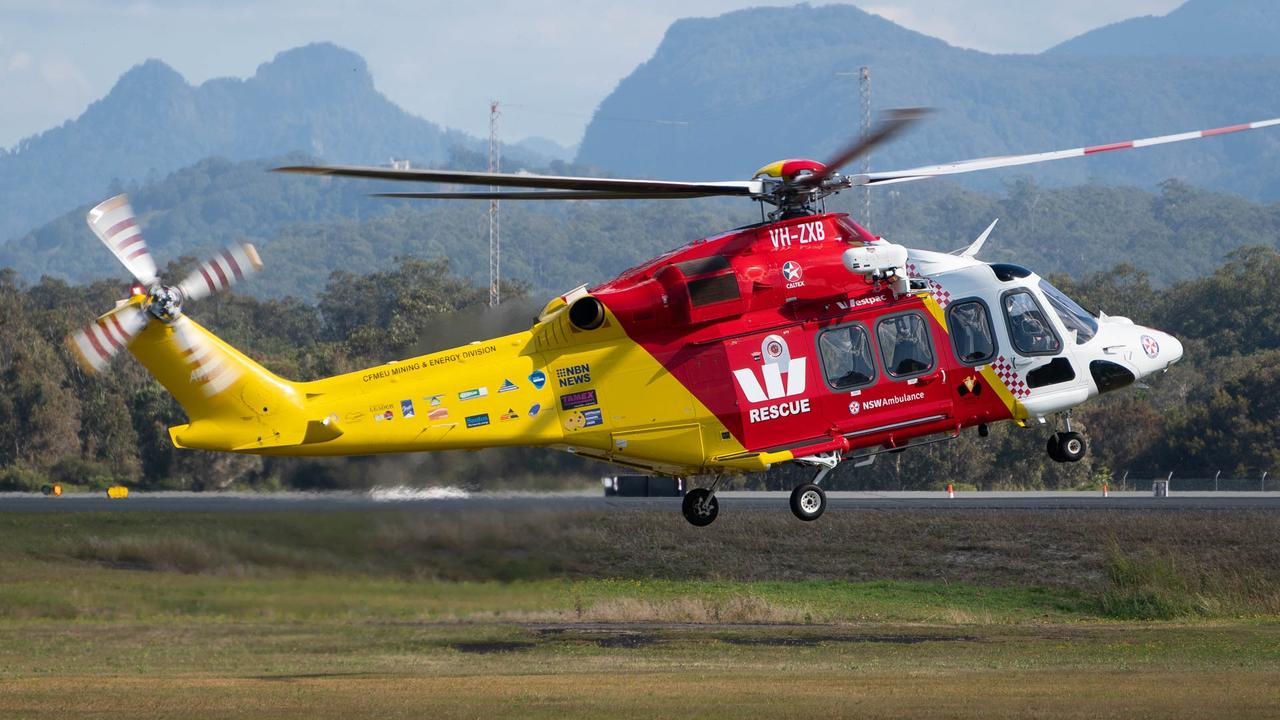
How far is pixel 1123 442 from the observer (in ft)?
311

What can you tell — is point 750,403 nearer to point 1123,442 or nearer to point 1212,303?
point 1123,442

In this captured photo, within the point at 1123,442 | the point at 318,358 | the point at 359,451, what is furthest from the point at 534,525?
the point at 1123,442

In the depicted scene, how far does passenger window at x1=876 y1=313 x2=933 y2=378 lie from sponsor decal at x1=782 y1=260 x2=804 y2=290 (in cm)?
149

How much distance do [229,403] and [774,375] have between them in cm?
833

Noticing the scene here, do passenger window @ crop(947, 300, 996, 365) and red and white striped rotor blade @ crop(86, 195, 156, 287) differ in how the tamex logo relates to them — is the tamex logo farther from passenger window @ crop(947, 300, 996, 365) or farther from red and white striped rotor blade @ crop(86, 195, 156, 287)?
red and white striped rotor blade @ crop(86, 195, 156, 287)

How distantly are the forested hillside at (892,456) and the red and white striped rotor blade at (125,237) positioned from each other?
1423cm

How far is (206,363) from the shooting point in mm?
24953

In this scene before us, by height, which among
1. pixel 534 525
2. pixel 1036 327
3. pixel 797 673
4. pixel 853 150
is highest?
pixel 853 150

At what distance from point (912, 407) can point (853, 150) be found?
20.5 ft

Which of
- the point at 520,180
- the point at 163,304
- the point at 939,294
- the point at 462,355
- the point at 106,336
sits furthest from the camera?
the point at 939,294

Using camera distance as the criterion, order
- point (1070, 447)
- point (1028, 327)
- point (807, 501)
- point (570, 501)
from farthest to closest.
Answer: point (570, 501) < point (1070, 447) < point (1028, 327) < point (807, 501)

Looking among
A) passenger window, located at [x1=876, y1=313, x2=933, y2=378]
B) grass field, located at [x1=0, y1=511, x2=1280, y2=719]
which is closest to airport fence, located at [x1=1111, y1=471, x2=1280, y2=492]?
grass field, located at [x1=0, y1=511, x2=1280, y2=719]

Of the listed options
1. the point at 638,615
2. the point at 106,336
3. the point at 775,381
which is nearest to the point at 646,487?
the point at 638,615

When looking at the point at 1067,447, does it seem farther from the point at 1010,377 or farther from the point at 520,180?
the point at 520,180
